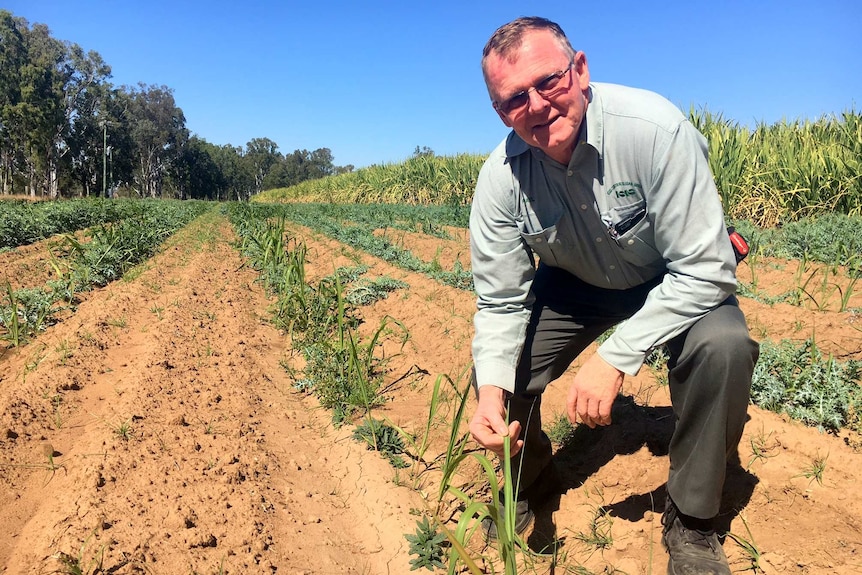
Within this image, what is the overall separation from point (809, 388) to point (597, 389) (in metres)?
1.44

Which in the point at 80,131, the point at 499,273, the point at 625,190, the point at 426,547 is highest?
the point at 80,131

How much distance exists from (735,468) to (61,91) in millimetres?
55632

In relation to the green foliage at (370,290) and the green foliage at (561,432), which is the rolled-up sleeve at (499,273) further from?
the green foliage at (370,290)

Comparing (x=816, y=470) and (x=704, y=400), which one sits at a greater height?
(x=704, y=400)

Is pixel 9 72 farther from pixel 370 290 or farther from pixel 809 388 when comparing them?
pixel 809 388

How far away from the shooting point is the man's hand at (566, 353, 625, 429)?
5.19ft

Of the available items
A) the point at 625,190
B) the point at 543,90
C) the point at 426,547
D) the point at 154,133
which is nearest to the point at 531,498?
the point at 426,547

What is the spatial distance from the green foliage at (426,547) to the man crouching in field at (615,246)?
0.39 m

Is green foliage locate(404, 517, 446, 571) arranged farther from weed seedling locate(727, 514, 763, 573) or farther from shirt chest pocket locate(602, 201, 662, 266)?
shirt chest pocket locate(602, 201, 662, 266)

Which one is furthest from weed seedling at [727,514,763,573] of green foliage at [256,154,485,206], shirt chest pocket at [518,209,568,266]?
green foliage at [256,154,485,206]

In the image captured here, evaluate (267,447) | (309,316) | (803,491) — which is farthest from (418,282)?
(803,491)

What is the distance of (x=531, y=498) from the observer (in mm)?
2145

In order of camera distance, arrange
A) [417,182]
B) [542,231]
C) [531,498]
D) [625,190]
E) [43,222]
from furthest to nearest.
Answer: [417,182], [43,222], [531,498], [542,231], [625,190]

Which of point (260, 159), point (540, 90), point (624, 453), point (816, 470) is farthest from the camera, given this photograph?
point (260, 159)
